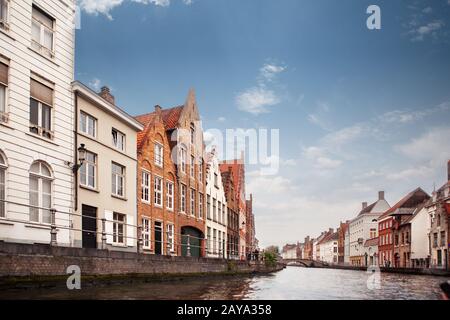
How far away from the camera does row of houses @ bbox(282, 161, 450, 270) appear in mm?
51338

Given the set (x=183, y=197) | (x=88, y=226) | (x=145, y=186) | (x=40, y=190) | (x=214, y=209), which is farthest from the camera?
(x=214, y=209)

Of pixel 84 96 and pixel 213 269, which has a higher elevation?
pixel 84 96

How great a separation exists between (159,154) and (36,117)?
11976 mm

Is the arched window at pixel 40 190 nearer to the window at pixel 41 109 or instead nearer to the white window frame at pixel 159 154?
the window at pixel 41 109

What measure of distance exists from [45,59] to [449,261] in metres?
45.0

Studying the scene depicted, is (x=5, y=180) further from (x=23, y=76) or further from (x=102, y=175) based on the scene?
(x=102, y=175)

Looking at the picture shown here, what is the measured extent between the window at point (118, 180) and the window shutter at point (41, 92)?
5961mm

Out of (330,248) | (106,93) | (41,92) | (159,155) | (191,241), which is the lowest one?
(330,248)

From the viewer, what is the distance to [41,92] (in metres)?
Result: 17.5

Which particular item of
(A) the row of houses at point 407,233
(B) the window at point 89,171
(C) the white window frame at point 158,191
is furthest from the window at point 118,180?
(A) the row of houses at point 407,233

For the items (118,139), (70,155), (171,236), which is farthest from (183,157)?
(70,155)

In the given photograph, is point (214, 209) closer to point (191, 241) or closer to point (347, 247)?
point (191, 241)

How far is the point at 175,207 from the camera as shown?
1196 inches
